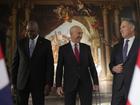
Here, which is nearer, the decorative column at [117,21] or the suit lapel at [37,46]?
the suit lapel at [37,46]

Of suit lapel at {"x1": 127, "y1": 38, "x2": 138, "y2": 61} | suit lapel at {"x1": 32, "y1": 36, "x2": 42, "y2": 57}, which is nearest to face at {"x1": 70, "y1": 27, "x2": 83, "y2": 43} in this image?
suit lapel at {"x1": 32, "y1": 36, "x2": 42, "y2": 57}

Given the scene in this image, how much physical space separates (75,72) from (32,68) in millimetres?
556

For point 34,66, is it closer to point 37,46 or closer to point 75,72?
point 37,46

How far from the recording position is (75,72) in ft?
15.2

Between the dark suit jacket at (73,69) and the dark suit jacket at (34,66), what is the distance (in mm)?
162

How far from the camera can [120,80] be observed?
426 centimetres

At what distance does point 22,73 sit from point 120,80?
1.22m

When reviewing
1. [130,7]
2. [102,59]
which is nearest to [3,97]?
[102,59]

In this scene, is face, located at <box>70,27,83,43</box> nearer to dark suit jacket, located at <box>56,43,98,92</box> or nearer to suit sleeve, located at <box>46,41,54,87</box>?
dark suit jacket, located at <box>56,43,98,92</box>

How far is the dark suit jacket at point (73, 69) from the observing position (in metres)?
4.63

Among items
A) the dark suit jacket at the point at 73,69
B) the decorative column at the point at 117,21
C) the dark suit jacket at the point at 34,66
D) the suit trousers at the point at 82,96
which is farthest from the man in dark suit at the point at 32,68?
the decorative column at the point at 117,21

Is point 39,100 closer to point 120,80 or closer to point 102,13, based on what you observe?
point 120,80

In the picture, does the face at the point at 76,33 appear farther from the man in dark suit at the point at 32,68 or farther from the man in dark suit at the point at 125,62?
the man in dark suit at the point at 125,62

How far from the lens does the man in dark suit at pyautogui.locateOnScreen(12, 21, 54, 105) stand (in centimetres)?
449
